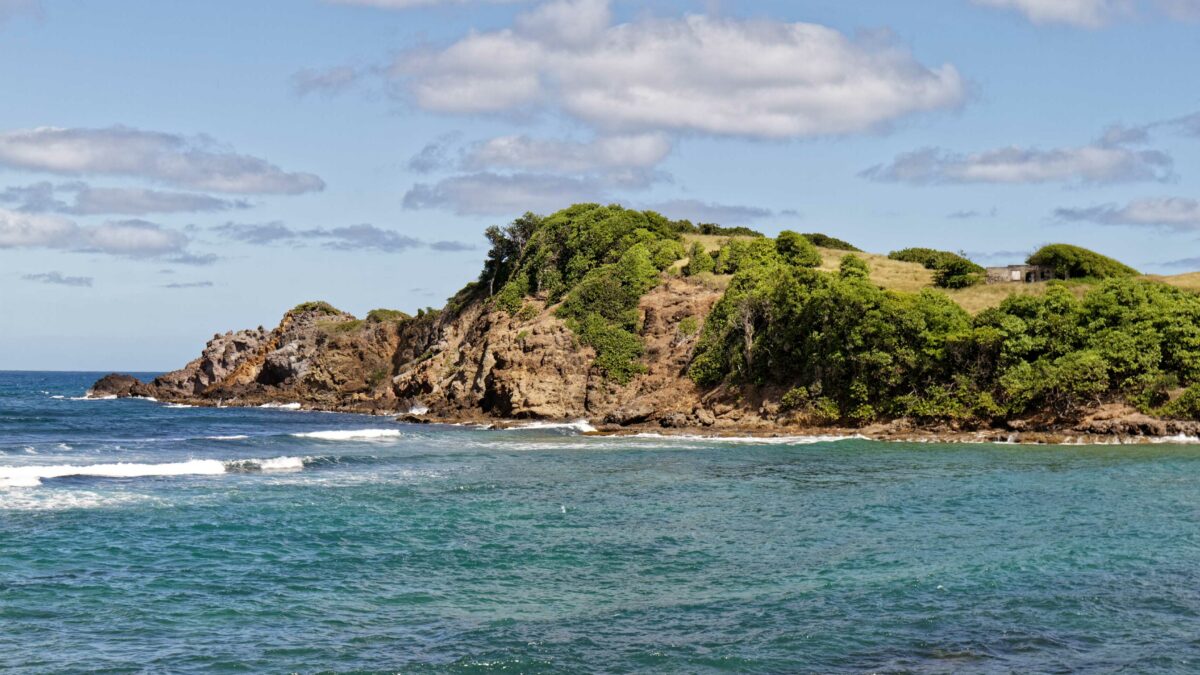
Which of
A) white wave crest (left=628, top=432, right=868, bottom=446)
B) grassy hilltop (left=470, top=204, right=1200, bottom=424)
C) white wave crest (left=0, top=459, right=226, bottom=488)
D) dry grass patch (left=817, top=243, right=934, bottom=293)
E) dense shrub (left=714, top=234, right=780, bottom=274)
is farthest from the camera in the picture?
dense shrub (left=714, top=234, right=780, bottom=274)

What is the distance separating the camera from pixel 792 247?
88.4m

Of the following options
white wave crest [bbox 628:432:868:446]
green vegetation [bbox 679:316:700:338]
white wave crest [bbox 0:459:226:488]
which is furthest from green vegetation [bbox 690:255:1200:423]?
white wave crest [bbox 0:459:226:488]

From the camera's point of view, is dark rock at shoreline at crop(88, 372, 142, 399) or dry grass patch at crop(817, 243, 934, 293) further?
dark rock at shoreline at crop(88, 372, 142, 399)

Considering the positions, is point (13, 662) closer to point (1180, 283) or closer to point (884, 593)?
point (884, 593)

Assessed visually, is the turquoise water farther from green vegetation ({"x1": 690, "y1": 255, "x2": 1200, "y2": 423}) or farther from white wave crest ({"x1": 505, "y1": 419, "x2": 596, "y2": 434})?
white wave crest ({"x1": 505, "y1": 419, "x2": 596, "y2": 434})

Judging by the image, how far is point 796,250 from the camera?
3472 inches

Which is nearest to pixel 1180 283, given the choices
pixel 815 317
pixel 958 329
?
pixel 958 329

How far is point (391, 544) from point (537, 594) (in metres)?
6.33

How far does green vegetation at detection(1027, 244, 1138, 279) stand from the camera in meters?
78.7

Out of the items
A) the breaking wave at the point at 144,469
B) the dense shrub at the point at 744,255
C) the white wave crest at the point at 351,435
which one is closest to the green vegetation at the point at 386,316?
the dense shrub at the point at 744,255

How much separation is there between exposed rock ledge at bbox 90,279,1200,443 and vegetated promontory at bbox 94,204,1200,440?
0.20 m

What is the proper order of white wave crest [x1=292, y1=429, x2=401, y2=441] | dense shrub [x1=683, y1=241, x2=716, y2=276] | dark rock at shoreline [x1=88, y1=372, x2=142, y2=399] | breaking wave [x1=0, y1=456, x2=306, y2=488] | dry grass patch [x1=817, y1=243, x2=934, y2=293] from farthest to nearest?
dark rock at shoreline [x1=88, y1=372, x2=142, y2=399], dense shrub [x1=683, y1=241, x2=716, y2=276], dry grass patch [x1=817, y1=243, x2=934, y2=293], white wave crest [x1=292, y1=429, x2=401, y2=441], breaking wave [x1=0, y1=456, x2=306, y2=488]

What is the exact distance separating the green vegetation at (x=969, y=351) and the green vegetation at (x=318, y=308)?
60225mm

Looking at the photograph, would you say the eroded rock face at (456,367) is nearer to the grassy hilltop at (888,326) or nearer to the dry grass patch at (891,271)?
the grassy hilltop at (888,326)
